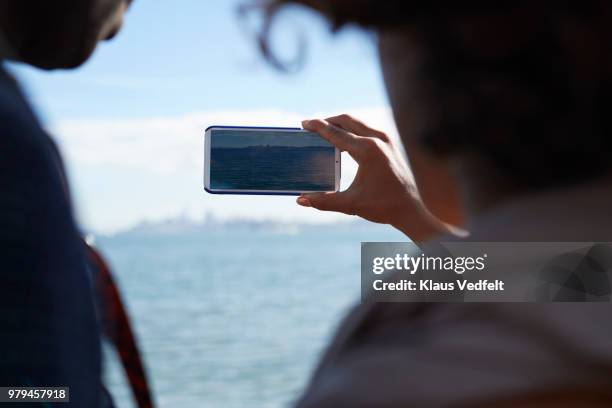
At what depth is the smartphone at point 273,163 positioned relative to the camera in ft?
6.13

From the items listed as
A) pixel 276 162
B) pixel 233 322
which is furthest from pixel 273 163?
pixel 233 322

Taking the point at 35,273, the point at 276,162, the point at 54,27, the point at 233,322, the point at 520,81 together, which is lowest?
the point at 233,322

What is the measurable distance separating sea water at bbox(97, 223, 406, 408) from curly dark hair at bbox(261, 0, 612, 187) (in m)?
0.16

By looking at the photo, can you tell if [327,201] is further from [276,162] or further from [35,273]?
[35,273]

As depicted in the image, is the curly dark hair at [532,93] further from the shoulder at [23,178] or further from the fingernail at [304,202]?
the fingernail at [304,202]

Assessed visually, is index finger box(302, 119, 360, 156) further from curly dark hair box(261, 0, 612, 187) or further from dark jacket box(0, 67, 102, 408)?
curly dark hair box(261, 0, 612, 187)

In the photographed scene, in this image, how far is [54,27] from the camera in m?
1.23

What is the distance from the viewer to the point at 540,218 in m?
0.61

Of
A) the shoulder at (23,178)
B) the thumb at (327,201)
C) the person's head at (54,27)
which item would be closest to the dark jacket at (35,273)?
the shoulder at (23,178)

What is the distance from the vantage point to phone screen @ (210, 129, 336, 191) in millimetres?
1876

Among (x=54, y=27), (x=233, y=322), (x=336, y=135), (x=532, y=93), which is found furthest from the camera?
(x=233, y=322)

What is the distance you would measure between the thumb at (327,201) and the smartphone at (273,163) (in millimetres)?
166

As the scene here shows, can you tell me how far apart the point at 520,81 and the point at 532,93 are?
12 millimetres

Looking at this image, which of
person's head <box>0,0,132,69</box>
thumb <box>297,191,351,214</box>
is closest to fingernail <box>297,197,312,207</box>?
thumb <box>297,191,351,214</box>
